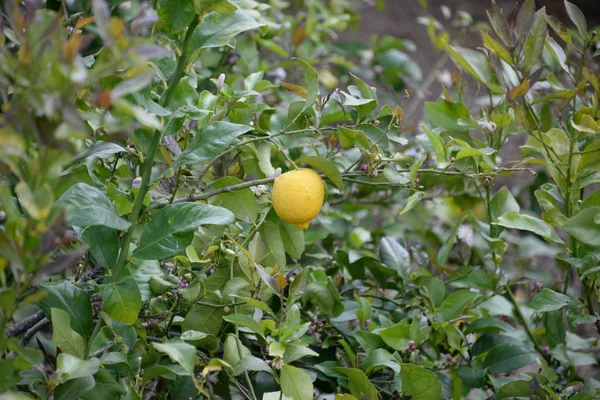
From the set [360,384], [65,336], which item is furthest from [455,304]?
[65,336]

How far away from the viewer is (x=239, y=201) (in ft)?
3.05

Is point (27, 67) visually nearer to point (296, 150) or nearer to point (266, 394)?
point (266, 394)

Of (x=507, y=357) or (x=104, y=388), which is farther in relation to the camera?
(x=507, y=357)

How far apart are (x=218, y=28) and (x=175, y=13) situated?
72 millimetres

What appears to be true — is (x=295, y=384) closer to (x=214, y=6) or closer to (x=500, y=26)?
(x=214, y=6)

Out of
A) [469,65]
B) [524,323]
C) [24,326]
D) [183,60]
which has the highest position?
[183,60]

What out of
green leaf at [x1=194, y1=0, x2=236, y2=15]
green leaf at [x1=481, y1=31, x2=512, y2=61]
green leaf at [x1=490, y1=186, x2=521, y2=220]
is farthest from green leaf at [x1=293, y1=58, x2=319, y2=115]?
green leaf at [x1=490, y1=186, x2=521, y2=220]

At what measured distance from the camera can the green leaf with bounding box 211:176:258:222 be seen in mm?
926

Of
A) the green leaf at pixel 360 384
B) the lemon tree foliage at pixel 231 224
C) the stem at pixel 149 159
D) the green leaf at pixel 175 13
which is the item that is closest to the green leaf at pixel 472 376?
the lemon tree foliage at pixel 231 224

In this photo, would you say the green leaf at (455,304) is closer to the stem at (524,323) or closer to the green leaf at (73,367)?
the stem at (524,323)

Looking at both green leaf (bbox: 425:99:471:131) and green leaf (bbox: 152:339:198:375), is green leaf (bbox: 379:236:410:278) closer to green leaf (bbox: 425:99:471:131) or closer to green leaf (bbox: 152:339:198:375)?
green leaf (bbox: 425:99:471:131)

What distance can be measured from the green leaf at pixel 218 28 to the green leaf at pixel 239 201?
199 mm

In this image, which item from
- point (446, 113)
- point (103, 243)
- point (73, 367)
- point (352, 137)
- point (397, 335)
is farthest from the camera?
point (446, 113)

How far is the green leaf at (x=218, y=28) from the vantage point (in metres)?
0.80
